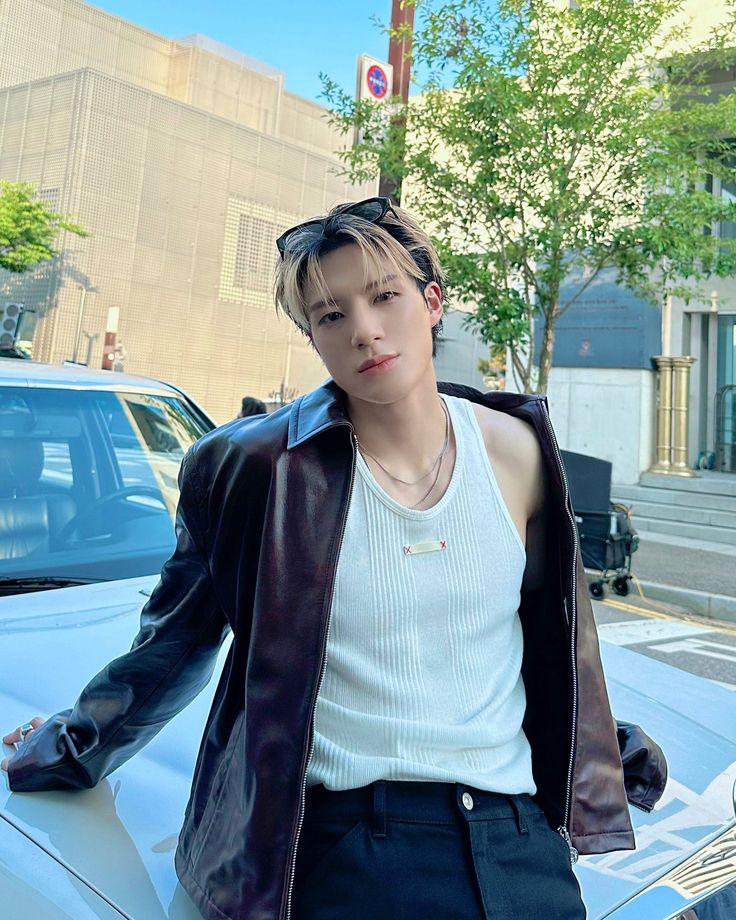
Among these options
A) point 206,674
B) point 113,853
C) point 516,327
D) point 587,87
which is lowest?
point 113,853

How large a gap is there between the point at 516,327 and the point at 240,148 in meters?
29.2

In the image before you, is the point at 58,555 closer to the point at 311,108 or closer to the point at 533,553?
the point at 533,553

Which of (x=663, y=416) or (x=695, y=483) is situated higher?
(x=663, y=416)

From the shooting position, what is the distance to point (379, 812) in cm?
119

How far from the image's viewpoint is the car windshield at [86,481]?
8.18 ft

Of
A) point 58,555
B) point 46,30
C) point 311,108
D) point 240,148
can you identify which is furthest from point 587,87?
point 311,108

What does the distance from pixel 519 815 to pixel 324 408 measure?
0.69 meters

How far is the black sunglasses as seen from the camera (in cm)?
137

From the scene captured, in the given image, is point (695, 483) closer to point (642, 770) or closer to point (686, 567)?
point (686, 567)

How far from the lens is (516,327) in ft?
29.7

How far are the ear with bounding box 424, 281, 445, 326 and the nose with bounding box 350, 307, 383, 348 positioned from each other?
0.51 feet

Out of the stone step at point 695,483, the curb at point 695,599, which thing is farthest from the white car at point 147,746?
the stone step at point 695,483

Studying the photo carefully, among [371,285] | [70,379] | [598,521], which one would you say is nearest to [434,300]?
[371,285]

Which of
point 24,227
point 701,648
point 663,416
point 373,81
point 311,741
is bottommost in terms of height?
point 701,648
